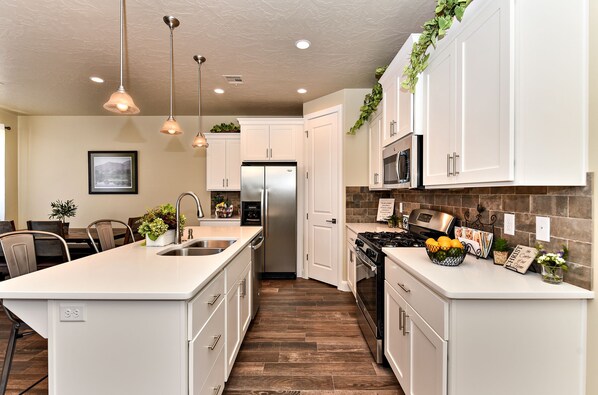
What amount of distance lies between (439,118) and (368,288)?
55.1 inches

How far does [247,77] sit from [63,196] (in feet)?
14.2

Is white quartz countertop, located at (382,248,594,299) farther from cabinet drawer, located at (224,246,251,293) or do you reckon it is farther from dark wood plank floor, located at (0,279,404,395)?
cabinet drawer, located at (224,246,251,293)

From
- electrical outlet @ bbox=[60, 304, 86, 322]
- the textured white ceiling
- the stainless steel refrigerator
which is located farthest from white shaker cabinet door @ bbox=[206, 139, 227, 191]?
electrical outlet @ bbox=[60, 304, 86, 322]

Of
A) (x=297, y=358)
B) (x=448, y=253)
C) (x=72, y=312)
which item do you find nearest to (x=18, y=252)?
(x=72, y=312)

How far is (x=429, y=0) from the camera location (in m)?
2.05

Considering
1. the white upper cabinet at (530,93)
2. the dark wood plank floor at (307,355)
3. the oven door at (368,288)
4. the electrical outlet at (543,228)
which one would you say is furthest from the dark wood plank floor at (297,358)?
the white upper cabinet at (530,93)

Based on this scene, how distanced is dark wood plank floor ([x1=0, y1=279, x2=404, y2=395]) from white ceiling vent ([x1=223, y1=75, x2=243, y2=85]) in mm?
2720

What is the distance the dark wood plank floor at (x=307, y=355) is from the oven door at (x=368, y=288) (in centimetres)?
29

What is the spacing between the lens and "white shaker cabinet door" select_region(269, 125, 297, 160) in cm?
438

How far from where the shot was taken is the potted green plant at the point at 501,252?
1.56m

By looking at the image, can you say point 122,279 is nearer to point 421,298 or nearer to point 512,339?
point 421,298

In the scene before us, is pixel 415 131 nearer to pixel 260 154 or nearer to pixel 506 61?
pixel 506 61

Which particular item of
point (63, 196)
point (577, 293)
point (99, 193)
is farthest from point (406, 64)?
point (63, 196)

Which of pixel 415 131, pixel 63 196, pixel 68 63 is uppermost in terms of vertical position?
Result: pixel 68 63
